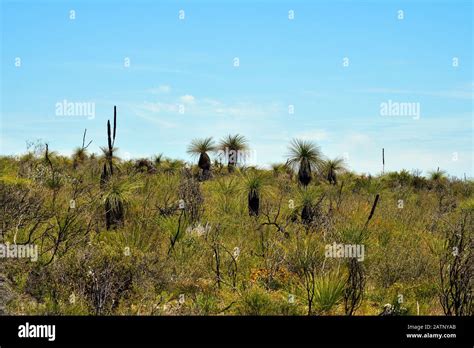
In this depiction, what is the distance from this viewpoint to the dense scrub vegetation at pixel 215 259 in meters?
6.86

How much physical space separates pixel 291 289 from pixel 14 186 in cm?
671

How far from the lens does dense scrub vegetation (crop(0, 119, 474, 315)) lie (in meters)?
6.86

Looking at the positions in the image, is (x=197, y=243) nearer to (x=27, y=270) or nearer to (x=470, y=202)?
(x=27, y=270)

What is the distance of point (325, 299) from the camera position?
6949 mm
